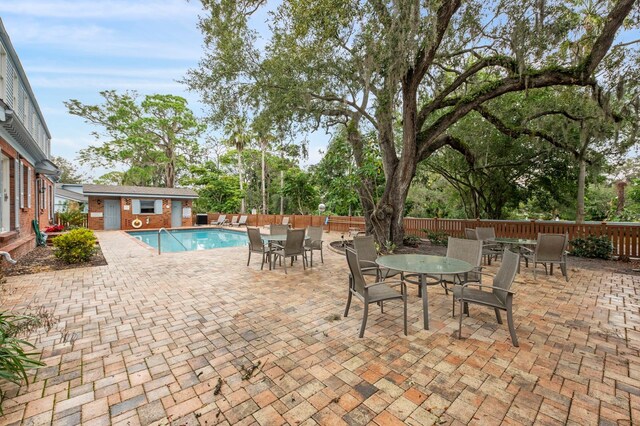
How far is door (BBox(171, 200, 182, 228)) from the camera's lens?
18625 millimetres

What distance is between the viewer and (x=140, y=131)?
67.8 feet

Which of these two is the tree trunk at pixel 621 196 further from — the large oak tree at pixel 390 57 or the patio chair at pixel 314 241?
the patio chair at pixel 314 241

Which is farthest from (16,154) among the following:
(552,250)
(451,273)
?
(552,250)

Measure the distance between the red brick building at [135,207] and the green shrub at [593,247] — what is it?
19.7 m

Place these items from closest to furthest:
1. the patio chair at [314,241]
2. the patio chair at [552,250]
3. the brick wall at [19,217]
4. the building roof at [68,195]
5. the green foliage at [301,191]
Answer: the patio chair at [552,250] → the brick wall at [19,217] → the patio chair at [314,241] → the green foliage at [301,191] → the building roof at [68,195]

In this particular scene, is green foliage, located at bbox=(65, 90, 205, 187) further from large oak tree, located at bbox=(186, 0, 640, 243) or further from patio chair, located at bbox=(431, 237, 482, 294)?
patio chair, located at bbox=(431, 237, 482, 294)

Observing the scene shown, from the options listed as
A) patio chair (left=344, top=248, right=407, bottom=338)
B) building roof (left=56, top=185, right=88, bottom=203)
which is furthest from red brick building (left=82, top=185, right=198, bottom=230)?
patio chair (left=344, top=248, right=407, bottom=338)

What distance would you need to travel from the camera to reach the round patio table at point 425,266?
3148mm

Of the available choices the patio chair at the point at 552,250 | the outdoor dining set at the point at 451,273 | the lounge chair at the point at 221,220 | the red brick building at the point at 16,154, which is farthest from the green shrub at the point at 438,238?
the lounge chair at the point at 221,220

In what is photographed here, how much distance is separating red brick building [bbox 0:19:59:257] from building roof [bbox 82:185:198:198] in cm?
666

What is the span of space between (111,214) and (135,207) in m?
1.28

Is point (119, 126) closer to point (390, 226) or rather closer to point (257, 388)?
point (390, 226)

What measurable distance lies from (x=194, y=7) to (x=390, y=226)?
7481 mm

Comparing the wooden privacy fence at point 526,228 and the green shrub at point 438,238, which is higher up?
the wooden privacy fence at point 526,228
